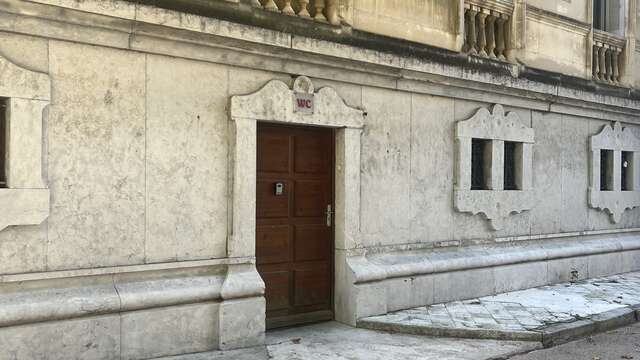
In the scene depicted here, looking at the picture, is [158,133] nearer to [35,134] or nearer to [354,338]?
[35,134]

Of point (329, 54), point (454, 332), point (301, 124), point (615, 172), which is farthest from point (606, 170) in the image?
point (301, 124)

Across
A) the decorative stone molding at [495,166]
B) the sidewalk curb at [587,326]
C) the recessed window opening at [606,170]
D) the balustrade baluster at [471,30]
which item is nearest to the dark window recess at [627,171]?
the recessed window opening at [606,170]

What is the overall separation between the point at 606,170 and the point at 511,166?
9.57ft

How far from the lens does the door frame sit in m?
6.41

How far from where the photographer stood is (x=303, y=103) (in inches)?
272

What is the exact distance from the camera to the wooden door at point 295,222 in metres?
7.04

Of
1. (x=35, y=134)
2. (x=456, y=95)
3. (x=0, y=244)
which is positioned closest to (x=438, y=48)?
(x=456, y=95)

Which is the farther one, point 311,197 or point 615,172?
point 615,172

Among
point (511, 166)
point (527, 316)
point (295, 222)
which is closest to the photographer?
point (295, 222)

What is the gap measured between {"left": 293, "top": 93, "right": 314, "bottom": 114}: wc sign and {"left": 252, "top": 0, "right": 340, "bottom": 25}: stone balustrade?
93 cm

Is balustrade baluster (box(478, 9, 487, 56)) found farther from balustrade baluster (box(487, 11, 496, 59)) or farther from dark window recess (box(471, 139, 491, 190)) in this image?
dark window recess (box(471, 139, 491, 190))

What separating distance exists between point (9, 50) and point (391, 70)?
4.43 m

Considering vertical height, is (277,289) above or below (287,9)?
below

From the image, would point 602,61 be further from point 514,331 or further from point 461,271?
point 514,331
